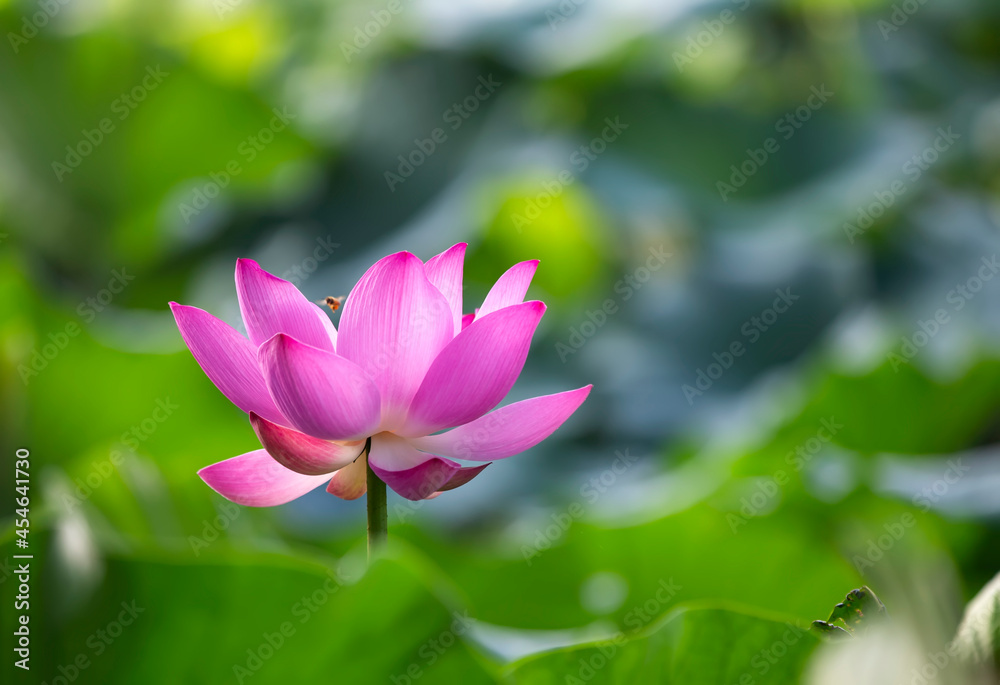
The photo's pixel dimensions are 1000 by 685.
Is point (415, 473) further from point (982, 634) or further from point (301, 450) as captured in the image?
point (982, 634)

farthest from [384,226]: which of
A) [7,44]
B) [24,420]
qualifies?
[24,420]

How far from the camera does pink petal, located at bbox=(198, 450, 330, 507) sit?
232mm

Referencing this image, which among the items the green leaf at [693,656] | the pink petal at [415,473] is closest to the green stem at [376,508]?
the pink petal at [415,473]

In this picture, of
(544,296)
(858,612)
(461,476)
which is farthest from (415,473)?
(544,296)

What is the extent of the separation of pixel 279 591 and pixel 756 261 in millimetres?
1345

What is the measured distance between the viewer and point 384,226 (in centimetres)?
153

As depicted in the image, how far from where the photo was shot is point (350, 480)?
0.26m

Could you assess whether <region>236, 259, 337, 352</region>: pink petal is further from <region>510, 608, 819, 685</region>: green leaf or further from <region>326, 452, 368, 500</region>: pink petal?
<region>510, 608, 819, 685</region>: green leaf

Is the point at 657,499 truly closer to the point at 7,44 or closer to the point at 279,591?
the point at 279,591

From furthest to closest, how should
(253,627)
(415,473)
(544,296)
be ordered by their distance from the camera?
(544,296) → (253,627) → (415,473)

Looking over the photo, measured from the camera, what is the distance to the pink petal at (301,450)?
22cm

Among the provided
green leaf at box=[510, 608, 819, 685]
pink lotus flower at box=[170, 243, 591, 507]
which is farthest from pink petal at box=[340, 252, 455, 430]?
green leaf at box=[510, 608, 819, 685]

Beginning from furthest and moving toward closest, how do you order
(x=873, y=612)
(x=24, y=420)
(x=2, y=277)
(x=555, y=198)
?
(x=555, y=198)
(x=2, y=277)
(x=24, y=420)
(x=873, y=612)

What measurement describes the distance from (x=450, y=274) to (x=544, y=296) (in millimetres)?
1230
